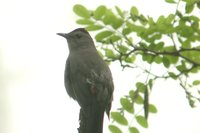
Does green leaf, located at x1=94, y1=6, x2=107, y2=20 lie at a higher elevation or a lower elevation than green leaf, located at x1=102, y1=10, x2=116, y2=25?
higher

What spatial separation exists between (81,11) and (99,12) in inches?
7.4

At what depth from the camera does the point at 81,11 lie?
13.9 ft

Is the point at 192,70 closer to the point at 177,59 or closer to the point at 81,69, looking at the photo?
the point at 177,59

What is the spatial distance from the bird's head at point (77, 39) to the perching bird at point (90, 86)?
18.6 inches

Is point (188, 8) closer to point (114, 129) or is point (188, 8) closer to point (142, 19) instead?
point (142, 19)

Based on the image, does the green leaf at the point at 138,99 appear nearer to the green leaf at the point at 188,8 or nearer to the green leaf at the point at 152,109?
the green leaf at the point at 152,109

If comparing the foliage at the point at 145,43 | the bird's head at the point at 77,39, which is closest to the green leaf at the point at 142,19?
the foliage at the point at 145,43

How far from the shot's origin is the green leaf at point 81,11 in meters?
4.23

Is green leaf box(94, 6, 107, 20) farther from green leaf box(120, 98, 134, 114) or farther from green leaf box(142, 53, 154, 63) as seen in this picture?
green leaf box(120, 98, 134, 114)

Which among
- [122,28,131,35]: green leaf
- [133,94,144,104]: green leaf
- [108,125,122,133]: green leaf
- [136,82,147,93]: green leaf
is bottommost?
[108,125,122,133]: green leaf

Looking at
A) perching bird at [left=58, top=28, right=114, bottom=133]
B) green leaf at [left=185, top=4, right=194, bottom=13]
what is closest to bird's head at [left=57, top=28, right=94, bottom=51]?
perching bird at [left=58, top=28, right=114, bottom=133]

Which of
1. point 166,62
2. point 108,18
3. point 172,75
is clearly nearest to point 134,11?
point 108,18

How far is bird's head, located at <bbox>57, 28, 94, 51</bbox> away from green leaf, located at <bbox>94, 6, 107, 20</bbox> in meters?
1.78

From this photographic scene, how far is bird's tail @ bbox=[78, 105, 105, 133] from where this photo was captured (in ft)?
14.2
